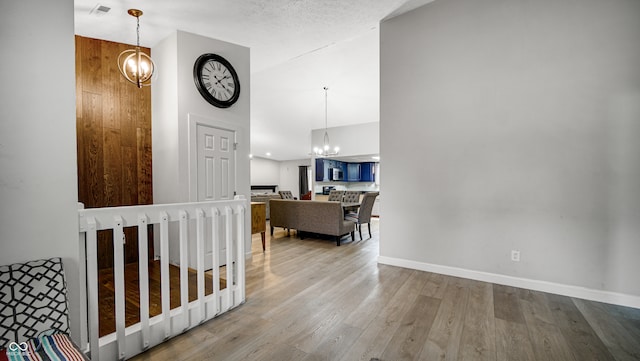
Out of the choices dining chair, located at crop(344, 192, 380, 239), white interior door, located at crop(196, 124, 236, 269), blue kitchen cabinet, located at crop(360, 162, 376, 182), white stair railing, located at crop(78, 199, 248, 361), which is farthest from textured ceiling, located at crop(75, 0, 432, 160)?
blue kitchen cabinet, located at crop(360, 162, 376, 182)

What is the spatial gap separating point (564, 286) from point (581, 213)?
725 mm

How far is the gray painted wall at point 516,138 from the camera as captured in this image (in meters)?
2.48

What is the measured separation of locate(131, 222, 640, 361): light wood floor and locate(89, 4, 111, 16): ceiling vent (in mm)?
3109

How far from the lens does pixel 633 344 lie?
6.04 feet

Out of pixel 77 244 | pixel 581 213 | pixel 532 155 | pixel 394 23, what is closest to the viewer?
pixel 77 244

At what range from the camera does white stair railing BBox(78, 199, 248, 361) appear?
4.99 ft

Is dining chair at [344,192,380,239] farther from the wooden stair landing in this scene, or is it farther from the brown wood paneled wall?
the brown wood paneled wall

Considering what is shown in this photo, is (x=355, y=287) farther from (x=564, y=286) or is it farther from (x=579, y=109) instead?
(x=579, y=109)

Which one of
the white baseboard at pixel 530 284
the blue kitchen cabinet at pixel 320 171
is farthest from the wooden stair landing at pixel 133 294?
the blue kitchen cabinet at pixel 320 171

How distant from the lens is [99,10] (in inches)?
107

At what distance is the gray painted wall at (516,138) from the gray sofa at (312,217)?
1.15 metres

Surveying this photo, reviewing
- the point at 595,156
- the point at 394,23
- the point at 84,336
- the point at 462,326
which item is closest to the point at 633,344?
the point at 462,326

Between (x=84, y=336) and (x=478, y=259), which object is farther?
(x=478, y=259)

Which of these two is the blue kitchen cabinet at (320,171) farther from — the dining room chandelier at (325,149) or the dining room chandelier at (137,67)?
the dining room chandelier at (137,67)
